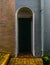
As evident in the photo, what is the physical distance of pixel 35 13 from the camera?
13.4 meters

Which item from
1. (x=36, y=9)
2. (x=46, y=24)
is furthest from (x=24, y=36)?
(x=36, y=9)

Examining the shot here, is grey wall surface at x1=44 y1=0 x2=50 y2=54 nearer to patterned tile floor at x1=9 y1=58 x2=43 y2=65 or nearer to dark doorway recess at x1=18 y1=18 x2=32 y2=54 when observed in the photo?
patterned tile floor at x1=9 y1=58 x2=43 y2=65

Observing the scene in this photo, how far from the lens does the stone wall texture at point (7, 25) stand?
13.4 meters

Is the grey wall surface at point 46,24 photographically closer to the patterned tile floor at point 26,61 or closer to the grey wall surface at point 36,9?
the grey wall surface at point 36,9

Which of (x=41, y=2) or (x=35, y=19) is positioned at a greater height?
(x=41, y=2)

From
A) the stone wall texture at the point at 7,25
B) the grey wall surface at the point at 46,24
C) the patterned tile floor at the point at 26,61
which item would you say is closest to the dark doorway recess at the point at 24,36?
the stone wall texture at the point at 7,25

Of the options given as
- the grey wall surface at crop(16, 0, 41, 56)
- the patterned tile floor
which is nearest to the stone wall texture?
the grey wall surface at crop(16, 0, 41, 56)

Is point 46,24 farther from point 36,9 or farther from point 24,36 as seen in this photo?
point 24,36

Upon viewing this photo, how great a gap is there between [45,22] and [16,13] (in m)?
1.69

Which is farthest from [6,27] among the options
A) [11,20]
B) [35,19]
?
[35,19]

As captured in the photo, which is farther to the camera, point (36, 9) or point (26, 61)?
point (36, 9)

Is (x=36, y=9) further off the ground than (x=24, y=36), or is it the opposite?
(x=36, y=9)

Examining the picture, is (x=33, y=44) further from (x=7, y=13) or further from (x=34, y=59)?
(x=7, y=13)

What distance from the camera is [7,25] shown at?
1346cm
